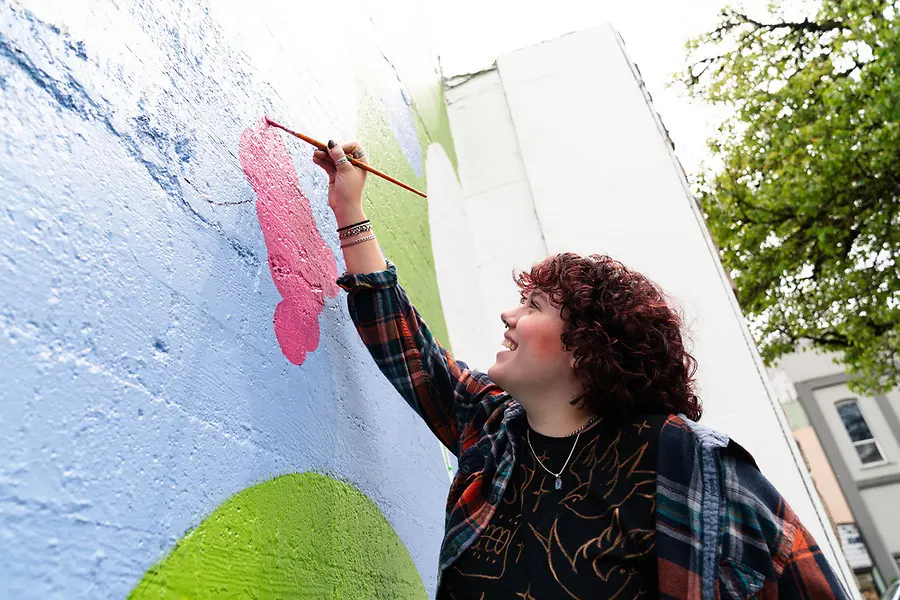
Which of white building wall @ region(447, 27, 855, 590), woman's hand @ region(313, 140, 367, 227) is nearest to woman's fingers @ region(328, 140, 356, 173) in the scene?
woman's hand @ region(313, 140, 367, 227)

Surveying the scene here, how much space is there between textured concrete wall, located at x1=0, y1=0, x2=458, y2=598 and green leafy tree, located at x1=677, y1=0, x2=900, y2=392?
6069mm

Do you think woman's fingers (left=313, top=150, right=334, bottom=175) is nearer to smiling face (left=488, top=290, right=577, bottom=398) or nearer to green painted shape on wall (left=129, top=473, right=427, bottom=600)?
smiling face (left=488, top=290, right=577, bottom=398)

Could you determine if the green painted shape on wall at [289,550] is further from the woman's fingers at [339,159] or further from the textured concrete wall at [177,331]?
the woman's fingers at [339,159]

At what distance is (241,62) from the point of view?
145 cm

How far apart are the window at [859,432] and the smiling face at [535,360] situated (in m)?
16.0

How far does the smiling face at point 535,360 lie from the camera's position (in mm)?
1372

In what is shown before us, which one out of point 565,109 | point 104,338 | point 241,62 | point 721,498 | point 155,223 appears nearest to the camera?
point 104,338

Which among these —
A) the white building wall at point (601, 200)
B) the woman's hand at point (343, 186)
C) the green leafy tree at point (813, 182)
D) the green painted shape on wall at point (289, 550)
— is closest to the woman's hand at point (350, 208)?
the woman's hand at point (343, 186)

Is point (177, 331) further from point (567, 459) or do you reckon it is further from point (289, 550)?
point (567, 459)

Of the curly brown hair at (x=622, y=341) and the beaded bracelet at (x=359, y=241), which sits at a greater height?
the beaded bracelet at (x=359, y=241)

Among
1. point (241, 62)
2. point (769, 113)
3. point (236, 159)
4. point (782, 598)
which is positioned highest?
point (769, 113)

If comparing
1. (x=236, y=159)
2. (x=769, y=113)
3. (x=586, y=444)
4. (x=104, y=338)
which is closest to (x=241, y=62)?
(x=236, y=159)

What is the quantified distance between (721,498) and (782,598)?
165 mm

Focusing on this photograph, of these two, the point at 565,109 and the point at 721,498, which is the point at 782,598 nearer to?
the point at 721,498
